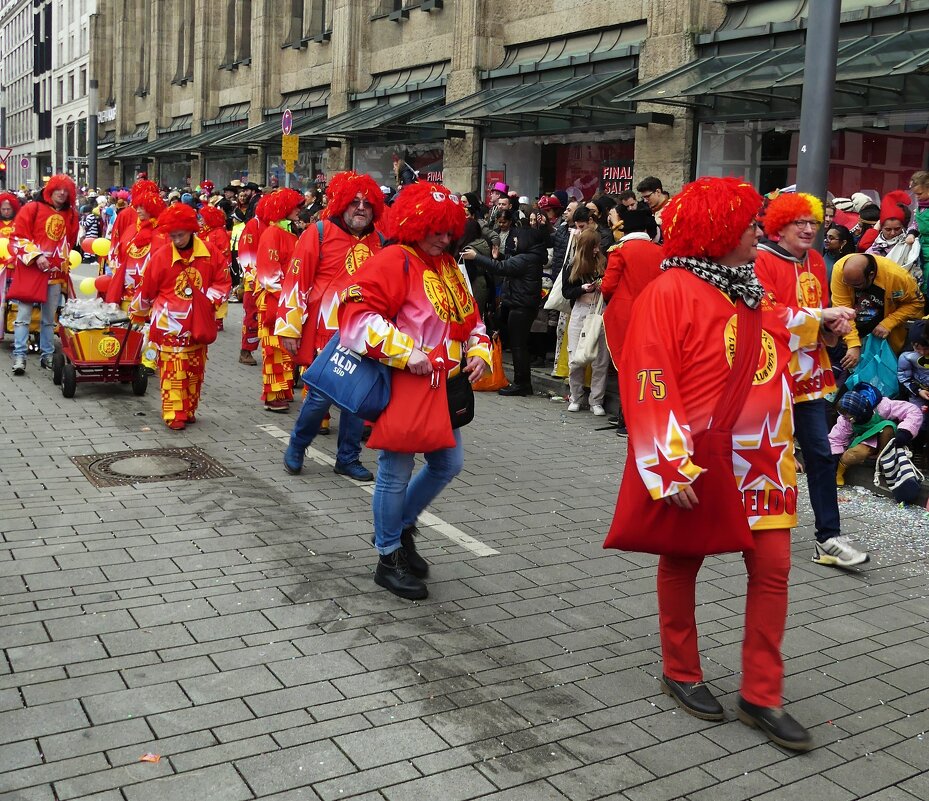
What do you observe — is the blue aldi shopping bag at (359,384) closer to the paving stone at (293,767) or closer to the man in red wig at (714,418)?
the man in red wig at (714,418)

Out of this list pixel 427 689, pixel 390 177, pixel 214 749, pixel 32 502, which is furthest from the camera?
pixel 390 177

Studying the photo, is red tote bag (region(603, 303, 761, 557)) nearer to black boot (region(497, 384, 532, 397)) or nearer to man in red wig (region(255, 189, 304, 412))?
man in red wig (region(255, 189, 304, 412))

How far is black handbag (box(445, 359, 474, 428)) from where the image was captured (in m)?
5.55

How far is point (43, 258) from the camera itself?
1222 cm

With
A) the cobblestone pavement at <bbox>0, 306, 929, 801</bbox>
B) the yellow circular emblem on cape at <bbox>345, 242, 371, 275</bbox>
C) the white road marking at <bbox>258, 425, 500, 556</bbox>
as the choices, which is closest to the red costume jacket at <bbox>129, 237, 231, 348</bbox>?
the yellow circular emblem on cape at <bbox>345, 242, 371, 275</bbox>

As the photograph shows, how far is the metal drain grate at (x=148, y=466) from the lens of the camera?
7754 mm

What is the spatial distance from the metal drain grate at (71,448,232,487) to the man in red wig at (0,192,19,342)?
192 inches

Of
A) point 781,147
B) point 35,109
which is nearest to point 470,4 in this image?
point 781,147

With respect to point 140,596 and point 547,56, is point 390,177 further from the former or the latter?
point 140,596

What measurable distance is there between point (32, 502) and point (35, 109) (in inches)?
2815

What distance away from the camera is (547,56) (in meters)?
19.3

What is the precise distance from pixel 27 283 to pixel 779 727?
10.4m

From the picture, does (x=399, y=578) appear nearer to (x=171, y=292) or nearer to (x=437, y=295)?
(x=437, y=295)

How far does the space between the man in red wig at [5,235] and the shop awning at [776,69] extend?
802cm
